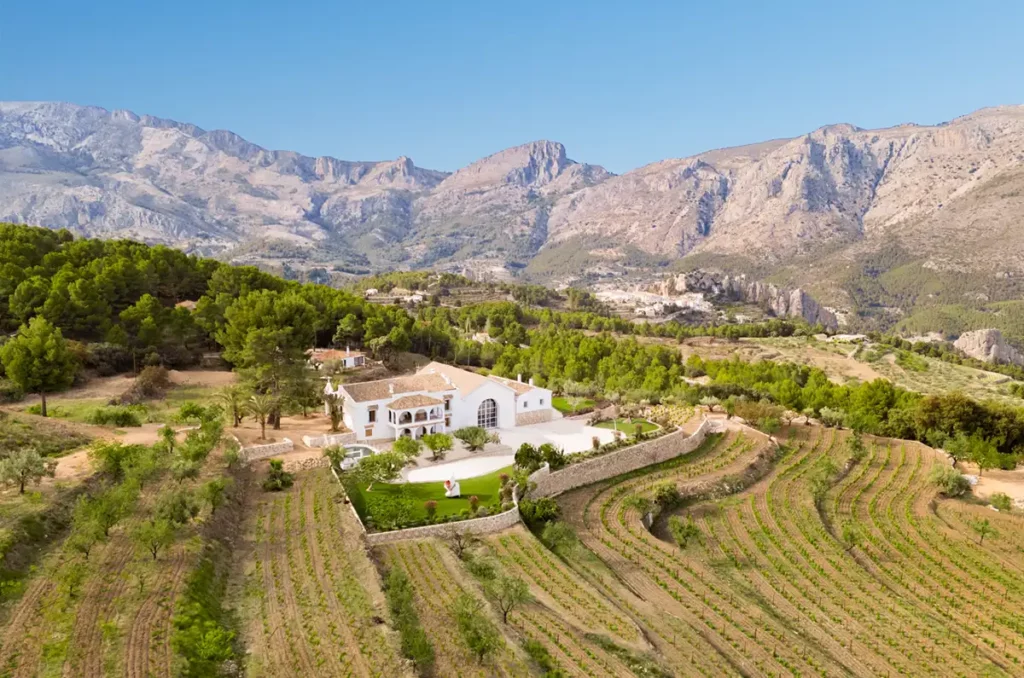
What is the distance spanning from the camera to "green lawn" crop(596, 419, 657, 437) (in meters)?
50.7

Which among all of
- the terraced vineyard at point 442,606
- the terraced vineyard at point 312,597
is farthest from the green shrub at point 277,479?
the terraced vineyard at point 442,606

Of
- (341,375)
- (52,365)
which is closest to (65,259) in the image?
(52,365)

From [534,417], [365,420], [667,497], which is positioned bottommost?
[667,497]

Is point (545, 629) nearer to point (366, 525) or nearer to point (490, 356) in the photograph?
point (366, 525)

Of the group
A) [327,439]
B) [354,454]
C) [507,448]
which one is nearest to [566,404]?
[507,448]

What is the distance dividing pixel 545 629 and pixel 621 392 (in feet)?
138

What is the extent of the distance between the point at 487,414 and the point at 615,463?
11.3 metres

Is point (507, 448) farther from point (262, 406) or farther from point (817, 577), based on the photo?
point (817, 577)

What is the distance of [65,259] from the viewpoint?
69000 millimetres

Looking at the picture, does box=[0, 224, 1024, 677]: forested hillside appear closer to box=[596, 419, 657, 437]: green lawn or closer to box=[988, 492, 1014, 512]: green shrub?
box=[988, 492, 1014, 512]: green shrub

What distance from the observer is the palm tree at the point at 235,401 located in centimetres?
4566

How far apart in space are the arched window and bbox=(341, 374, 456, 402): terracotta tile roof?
283cm

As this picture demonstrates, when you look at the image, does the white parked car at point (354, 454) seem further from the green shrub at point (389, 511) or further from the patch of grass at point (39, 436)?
the patch of grass at point (39, 436)

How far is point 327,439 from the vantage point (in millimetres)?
43500
